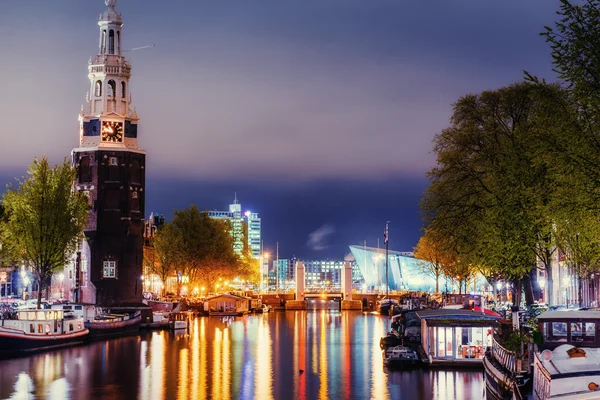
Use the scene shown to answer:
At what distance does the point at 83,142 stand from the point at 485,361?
71.1m

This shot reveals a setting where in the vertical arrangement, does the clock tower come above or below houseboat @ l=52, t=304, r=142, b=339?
above

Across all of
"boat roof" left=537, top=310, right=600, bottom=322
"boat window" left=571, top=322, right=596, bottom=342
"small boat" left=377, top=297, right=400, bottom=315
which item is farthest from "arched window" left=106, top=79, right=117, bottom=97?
"boat window" left=571, top=322, right=596, bottom=342

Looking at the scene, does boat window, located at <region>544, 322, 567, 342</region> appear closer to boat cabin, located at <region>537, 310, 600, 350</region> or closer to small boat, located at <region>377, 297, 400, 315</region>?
boat cabin, located at <region>537, 310, 600, 350</region>

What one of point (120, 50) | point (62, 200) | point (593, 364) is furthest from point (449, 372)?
point (120, 50)

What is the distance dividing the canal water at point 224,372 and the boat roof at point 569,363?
17418 millimetres

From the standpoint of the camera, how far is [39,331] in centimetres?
8362

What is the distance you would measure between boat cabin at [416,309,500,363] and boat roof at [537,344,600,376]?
83.1ft

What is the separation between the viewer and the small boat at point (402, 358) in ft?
217

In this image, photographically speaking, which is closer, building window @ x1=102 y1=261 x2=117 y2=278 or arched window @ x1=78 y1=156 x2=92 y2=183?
building window @ x1=102 y1=261 x2=117 y2=278

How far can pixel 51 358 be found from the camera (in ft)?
254

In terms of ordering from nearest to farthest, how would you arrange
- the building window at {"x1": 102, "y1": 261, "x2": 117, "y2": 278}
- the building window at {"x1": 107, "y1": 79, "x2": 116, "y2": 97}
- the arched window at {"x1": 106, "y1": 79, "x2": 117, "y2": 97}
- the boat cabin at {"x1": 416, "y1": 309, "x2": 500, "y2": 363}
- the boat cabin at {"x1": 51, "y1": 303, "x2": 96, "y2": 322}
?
1. the boat cabin at {"x1": 416, "y1": 309, "x2": 500, "y2": 363}
2. the boat cabin at {"x1": 51, "y1": 303, "x2": 96, "y2": 322}
3. the building window at {"x1": 102, "y1": 261, "x2": 117, "y2": 278}
4. the arched window at {"x1": 106, "y1": 79, "x2": 117, "y2": 97}
5. the building window at {"x1": 107, "y1": 79, "x2": 116, "y2": 97}

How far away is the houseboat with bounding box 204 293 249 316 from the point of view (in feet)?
502

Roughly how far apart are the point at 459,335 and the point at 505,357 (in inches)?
606

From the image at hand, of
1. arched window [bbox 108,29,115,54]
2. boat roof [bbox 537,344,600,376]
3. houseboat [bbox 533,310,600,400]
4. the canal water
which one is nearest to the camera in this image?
houseboat [bbox 533,310,600,400]
